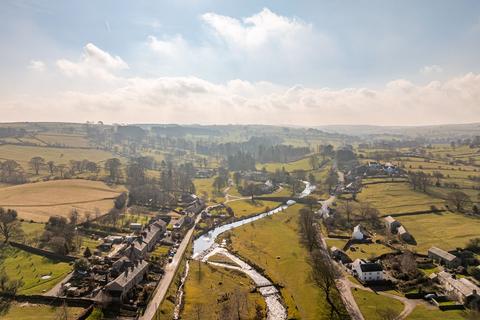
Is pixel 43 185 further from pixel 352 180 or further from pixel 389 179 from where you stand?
pixel 389 179

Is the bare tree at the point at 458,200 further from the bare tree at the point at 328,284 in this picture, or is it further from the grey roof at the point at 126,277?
the grey roof at the point at 126,277

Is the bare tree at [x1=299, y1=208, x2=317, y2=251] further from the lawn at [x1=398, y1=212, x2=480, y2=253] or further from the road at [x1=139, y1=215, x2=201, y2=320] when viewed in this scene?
the road at [x1=139, y1=215, x2=201, y2=320]

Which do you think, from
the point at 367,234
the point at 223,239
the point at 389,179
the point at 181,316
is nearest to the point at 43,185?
the point at 223,239

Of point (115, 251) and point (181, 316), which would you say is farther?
point (115, 251)

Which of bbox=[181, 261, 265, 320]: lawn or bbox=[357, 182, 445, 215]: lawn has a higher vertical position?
bbox=[357, 182, 445, 215]: lawn

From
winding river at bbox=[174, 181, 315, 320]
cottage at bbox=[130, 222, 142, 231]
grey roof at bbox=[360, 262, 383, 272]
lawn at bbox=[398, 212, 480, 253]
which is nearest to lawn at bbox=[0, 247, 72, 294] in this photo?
winding river at bbox=[174, 181, 315, 320]

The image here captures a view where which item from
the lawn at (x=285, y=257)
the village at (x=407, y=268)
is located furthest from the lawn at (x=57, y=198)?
the village at (x=407, y=268)
